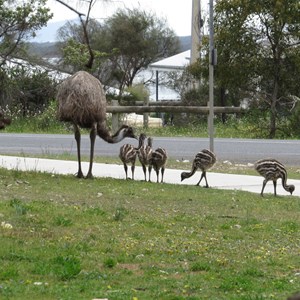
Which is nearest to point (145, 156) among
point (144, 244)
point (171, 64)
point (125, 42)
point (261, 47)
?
point (144, 244)

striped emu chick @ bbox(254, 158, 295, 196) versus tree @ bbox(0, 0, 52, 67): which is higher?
tree @ bbox(0, 0, 52, 67)

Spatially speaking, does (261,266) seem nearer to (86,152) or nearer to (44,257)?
(44,257)

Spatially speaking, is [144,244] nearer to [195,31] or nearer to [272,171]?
[272,171]

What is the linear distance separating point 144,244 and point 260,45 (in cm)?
2650

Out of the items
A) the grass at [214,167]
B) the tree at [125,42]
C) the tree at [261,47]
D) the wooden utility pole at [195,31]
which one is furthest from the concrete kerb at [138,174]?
the tree at [125,42]

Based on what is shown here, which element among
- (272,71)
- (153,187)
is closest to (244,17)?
(272,71)

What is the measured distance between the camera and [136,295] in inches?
352

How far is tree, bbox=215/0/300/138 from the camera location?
119 feet

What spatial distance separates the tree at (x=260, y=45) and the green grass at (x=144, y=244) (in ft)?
66.6

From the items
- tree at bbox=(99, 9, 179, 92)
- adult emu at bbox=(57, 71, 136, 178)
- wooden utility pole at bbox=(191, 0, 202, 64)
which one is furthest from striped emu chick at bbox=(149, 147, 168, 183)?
tree at bbox=(99, 9, 179, 92)

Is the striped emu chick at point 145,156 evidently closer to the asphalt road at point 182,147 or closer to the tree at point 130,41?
the asphalt road at point 182,147

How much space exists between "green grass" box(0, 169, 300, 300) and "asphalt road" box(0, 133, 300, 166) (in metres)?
10.1

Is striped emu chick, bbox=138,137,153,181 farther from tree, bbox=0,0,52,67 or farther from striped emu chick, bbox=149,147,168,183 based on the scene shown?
tree, bbox=0,0,52,67

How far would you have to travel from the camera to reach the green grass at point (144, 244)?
9375mm
